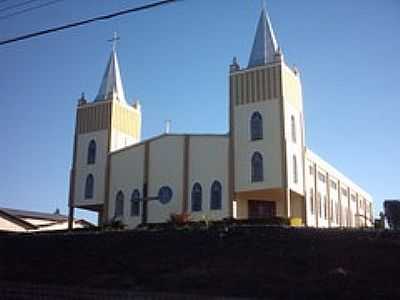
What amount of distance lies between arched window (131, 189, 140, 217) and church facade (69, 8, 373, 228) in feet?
0.24

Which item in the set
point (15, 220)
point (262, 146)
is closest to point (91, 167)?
point (15, 220)

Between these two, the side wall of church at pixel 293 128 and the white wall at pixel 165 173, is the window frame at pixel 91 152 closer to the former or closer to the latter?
the white wall at pixel 165 173

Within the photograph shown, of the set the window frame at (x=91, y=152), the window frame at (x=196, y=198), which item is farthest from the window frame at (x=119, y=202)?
the window frame at (x=196, y=198)

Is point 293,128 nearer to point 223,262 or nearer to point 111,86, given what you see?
point 111,86

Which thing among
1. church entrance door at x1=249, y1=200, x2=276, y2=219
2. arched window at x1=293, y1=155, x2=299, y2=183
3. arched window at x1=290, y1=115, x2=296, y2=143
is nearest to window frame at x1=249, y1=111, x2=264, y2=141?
arched window at x1=290, y1=115, x2=296, y2=143

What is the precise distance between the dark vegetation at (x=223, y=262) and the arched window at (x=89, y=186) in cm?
1820

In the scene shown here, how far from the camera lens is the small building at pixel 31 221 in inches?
1821

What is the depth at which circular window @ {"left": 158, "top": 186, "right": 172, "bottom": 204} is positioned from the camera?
39562mm

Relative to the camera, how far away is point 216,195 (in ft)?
124

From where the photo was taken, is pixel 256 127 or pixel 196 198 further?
pixel 196 198

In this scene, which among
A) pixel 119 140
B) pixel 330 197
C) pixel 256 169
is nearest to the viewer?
pixel 256 169

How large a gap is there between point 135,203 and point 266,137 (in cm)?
1069

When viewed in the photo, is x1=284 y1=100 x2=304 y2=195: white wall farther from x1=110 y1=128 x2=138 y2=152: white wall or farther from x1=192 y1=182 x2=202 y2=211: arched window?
x1=110 y1=128 x2=138 y2=152: white wall

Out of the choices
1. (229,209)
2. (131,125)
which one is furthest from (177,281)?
(131,125)
